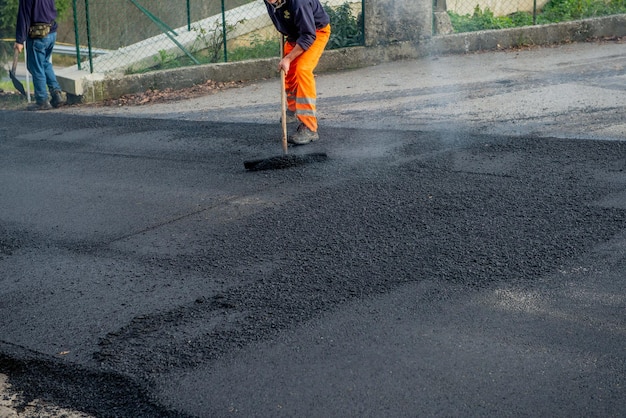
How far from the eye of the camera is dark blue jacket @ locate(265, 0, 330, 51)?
299 inches

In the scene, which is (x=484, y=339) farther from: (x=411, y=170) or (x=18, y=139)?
(x=18, y=139)

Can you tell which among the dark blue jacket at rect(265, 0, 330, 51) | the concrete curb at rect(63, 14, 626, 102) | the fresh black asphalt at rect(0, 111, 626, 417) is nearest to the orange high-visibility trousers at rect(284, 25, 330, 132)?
the dark blue jacket at rect(265, 0, 330, 51)

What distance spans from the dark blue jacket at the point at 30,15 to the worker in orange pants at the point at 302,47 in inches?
208

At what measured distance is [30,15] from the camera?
1195cm

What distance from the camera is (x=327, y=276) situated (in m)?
4.68

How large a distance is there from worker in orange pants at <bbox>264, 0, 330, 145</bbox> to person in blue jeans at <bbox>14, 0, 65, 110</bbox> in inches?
207

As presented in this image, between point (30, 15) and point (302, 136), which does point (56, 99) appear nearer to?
point (30, 15)

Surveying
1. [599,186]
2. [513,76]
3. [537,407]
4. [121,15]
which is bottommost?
[537,407]

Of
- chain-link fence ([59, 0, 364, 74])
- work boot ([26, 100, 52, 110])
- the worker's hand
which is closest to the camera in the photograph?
the worker's hand

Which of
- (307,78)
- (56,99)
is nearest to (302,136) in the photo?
(307,78)

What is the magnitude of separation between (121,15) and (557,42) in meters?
9.78

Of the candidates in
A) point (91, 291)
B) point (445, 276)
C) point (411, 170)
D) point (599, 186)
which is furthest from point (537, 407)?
point (411, 170)

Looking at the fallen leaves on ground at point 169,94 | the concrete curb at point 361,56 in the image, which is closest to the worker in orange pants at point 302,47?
the fallen leaves on ground at point 169,94

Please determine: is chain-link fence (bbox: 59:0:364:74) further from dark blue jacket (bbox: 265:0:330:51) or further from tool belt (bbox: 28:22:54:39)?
dark blue jacket (bbox: 265:0:330:51)
